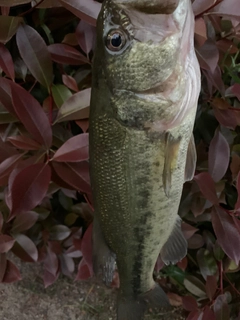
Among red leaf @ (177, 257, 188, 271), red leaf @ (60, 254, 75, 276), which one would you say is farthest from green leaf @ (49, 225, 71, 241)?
red leaf @ (177, 257, 188, 271)

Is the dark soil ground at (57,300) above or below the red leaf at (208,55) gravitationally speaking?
below

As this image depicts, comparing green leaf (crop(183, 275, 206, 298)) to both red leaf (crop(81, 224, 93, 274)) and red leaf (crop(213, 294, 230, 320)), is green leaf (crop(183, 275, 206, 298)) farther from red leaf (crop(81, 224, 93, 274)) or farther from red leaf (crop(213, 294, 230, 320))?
red leaf (crop(81, 224, 93, 274))

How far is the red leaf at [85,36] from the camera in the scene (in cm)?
128

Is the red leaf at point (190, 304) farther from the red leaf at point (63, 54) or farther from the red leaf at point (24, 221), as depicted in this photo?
the red leaf at point (63, 54)

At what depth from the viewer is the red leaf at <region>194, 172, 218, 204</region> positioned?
129 centimetres

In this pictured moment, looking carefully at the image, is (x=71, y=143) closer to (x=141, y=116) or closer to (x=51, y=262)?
(x=141, y=116)

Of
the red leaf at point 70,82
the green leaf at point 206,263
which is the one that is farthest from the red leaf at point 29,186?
the green leaf at point 206,263

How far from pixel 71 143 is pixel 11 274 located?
71cm

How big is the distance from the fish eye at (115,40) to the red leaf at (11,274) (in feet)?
3.49

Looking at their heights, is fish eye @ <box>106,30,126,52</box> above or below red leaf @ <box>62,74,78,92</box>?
above

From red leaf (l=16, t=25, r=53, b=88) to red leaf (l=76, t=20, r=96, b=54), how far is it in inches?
4.0

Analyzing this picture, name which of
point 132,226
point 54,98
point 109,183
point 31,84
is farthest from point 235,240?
point 31,84

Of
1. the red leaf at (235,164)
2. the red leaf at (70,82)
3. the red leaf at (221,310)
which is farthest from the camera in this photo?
the red leaf at (221,310)

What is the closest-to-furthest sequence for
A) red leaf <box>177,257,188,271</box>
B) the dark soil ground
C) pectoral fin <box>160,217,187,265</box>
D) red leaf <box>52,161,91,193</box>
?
1. pectoral fin <box>160,217,187,265</box>
2. red leaf <box>52,161,91,193</box>
3. red leaf <box>177,257,188,271</box>
4. the dark soil ground
